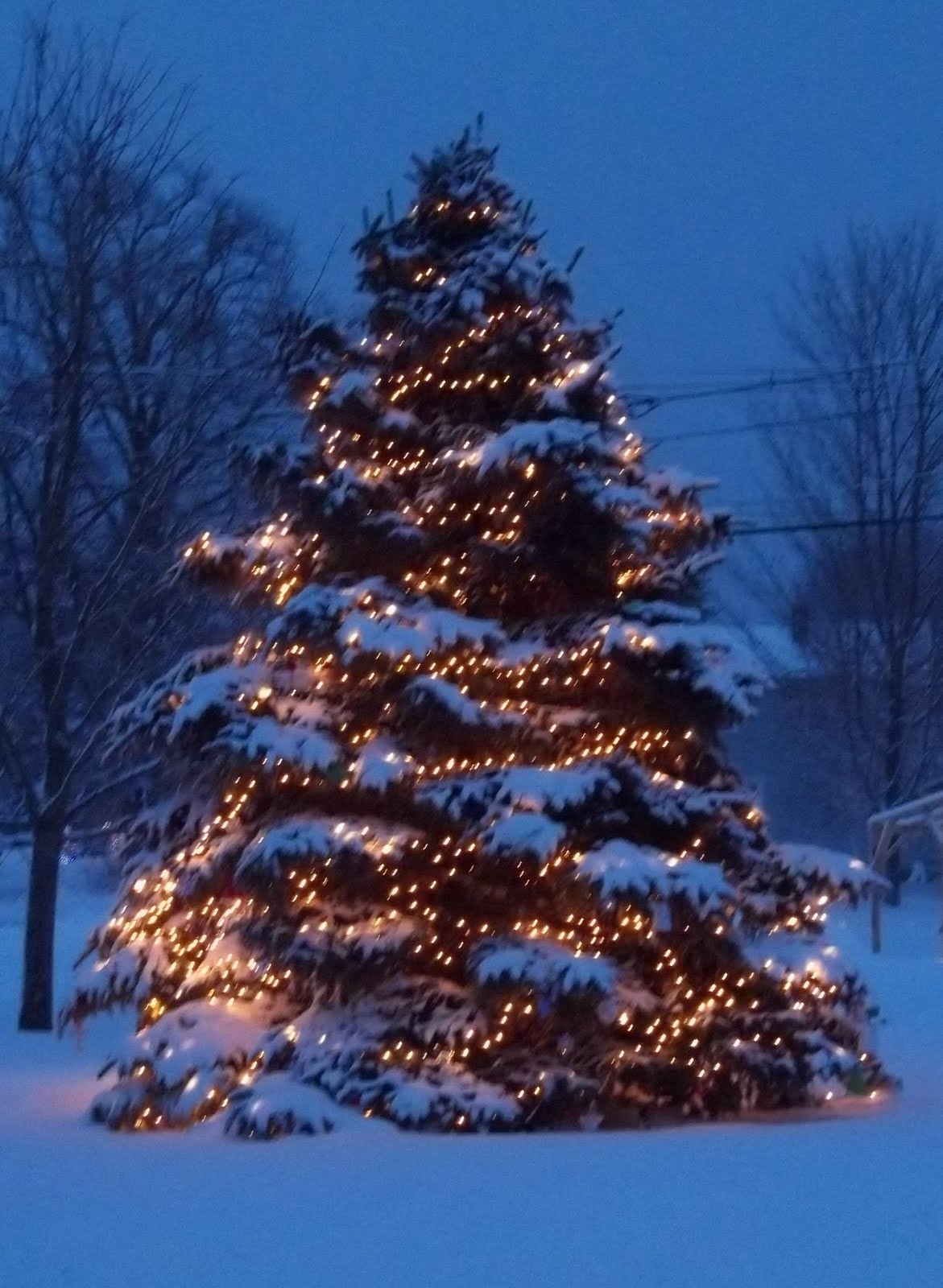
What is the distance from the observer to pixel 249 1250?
288 inches

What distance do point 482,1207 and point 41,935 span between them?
8449mm

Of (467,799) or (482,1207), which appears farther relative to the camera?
(467,799)

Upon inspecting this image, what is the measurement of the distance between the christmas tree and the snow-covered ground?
0.57m

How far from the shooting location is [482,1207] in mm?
8047

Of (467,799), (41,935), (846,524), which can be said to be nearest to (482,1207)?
(467,799)

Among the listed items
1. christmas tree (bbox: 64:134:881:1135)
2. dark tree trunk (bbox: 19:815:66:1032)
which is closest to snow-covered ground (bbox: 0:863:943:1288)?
christmas tree (bbox: 64:134:881:1135)

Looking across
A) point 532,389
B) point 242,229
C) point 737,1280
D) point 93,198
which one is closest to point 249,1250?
point 737,1280

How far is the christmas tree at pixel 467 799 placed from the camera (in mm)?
10445

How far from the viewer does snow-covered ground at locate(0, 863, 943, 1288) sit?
277 inches

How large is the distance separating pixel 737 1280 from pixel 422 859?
15.0ft

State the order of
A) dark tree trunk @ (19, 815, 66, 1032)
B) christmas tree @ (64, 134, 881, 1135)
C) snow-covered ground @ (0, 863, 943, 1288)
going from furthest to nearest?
dark tree trunk @ (19, 815, 66, 1032), christmas tree @ (64, 134, 881, 1135), snow-covered ground @ (0, 863, 943, 1288)

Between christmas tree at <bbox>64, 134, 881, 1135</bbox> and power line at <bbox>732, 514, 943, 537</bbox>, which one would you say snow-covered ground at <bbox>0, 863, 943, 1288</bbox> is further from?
power line at <bbox>732, 514, 943, 537</bbox>

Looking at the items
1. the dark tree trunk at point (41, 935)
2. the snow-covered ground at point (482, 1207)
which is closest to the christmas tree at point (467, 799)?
the snow-covered ground at point (482, 1207)

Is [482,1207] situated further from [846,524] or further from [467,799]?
[846,524]
